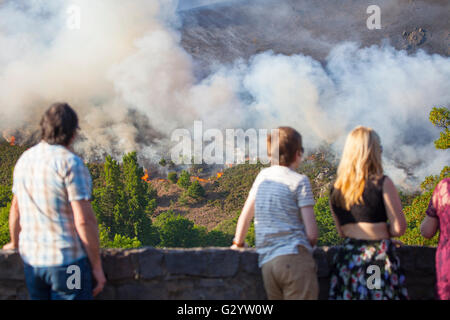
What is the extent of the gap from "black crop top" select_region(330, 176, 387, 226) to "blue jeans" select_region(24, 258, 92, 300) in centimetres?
166

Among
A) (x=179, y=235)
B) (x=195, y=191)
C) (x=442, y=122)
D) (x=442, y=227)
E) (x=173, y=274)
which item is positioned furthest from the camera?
(x=195, y=191)

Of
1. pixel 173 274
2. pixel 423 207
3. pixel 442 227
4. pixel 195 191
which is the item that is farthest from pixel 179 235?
A: pixel 442 227

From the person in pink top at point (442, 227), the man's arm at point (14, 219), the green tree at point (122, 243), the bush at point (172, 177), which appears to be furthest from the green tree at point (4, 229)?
Answer: the person in pink top at point (442, 227)

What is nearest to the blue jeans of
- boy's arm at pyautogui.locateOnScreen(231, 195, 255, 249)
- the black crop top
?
boy's arm at pyautogui.locateOnScreen(231, 195, 255, 249)

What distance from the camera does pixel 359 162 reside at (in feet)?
8.80

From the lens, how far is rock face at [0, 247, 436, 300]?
3000 mm

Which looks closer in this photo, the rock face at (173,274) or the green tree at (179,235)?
the rock face at (173,274)

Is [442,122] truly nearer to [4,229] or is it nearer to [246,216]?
[246,216]

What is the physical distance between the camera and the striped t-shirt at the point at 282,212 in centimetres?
269

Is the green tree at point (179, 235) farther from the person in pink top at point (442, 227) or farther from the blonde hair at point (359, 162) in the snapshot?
the blonde hair at point (359, 162)

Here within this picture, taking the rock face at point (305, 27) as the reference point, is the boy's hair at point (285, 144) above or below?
below

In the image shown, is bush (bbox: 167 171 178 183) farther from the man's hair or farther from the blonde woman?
the man's hair

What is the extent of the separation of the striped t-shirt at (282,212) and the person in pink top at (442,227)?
2.96ft

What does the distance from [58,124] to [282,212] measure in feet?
4.68
